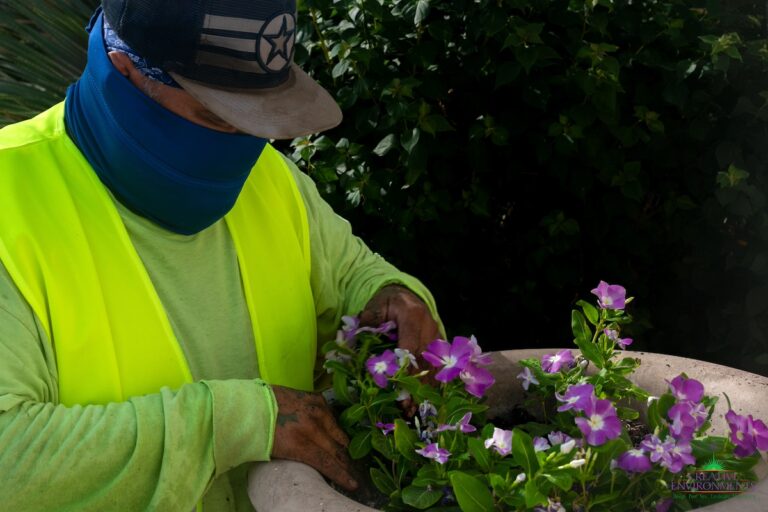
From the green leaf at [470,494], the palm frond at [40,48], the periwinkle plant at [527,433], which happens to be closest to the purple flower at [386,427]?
the periwinkle plant at [527,433]

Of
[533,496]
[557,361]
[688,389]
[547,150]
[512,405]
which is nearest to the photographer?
[533,496]

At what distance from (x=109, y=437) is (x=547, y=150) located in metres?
1.78

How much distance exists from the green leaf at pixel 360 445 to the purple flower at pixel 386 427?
0.07ft

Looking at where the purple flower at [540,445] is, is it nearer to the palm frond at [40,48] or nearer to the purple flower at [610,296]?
the purple flower at [610,296]

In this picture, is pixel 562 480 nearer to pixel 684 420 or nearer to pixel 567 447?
pixel 567 447

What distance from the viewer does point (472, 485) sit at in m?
1.46

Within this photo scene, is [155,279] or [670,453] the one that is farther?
[155,279]

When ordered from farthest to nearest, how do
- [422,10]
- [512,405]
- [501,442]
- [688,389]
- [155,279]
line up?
1. [422,10]
2. [512,405]
3. [155,279]
4. [688,389]
5. [501,442]

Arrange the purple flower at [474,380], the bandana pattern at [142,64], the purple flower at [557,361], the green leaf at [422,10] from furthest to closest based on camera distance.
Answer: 1. the green leaf at [422,10]
2. the purple flower at [557,361]
3. the purple flower at [474,380]
4. the bandana pattern at [142,64]

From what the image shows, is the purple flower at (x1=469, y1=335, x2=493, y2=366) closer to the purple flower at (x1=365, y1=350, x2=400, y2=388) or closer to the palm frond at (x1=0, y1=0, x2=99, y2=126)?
the purple flower at (x1=365, y1=350, x2=400, y2=388)

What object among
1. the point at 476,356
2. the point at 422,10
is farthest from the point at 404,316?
the point at 422,10

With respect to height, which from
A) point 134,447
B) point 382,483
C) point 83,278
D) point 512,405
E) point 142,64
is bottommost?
point 512,405

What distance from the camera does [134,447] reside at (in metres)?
1.52

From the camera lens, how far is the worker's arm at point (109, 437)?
1476 millimetres
